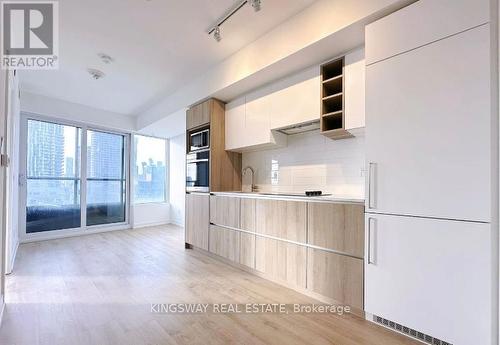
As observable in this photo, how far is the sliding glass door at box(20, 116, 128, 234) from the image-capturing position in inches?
183

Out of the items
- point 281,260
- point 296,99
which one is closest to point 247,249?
point 281,260

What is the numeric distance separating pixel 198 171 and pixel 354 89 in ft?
8.39

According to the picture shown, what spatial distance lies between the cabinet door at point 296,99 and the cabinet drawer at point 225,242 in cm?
152

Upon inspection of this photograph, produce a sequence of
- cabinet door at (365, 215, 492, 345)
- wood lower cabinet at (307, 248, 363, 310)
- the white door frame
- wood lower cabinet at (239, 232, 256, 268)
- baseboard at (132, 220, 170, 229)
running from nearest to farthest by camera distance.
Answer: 1. cabinet door at (365, 215, 492, 345)
2. wood lower cabinet at (307, 248, 363, 310)
3. wood lower cabinet at (239, 232, 256, 268)
4. the white door frame
5. baseboard at (132, 220, 170, 229)

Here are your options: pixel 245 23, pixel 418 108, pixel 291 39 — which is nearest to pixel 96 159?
pixel 245 23

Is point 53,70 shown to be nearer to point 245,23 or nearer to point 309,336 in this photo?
point 245,23

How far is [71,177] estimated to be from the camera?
201 inches

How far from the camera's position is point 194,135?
162 inches

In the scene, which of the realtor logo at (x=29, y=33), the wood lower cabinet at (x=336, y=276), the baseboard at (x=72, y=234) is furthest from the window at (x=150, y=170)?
the wood lower cabinet at (x=336, y=276)

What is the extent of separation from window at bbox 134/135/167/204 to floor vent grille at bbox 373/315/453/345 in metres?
5.69

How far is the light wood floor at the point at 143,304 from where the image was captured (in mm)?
1779

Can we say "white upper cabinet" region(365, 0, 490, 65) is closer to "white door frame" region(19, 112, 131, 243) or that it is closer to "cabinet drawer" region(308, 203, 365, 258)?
"cabinet drawer" region(308, 203, 365, 258)

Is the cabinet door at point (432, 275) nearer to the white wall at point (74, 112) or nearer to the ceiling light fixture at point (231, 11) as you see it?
the ceiling light fixture at point (231, 11)

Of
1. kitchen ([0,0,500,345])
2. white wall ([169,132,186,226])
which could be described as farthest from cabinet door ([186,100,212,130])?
white wall ([169,132,186,226])
